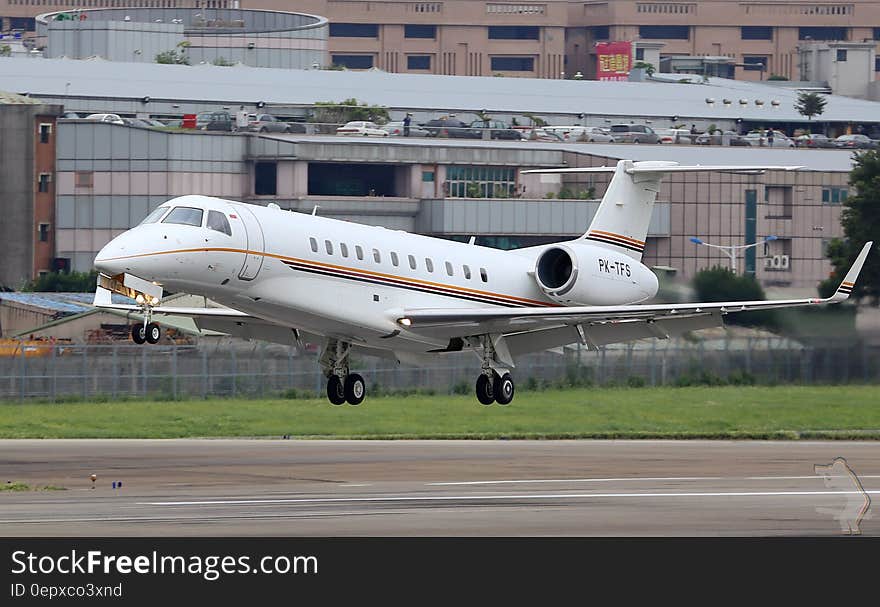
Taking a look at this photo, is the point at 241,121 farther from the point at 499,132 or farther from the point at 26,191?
the point at 26,191

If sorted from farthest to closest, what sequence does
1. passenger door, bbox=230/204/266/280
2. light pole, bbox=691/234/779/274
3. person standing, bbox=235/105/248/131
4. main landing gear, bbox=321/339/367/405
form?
person standing, bbox=235/105/248/131, light pole, bbox=691/234/779/274, main landing gear, bbox=321/339/367/405, passenger door, bbox=230/204/266/280

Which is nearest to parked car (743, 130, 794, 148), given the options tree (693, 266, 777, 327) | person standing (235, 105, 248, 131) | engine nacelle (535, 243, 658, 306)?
person standing (235, 105, 248, 131)

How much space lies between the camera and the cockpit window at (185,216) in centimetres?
3222

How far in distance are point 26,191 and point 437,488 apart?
55.2m

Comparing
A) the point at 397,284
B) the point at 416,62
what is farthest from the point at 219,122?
the point at 416,62

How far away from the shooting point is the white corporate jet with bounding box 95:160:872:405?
3212 centimetres

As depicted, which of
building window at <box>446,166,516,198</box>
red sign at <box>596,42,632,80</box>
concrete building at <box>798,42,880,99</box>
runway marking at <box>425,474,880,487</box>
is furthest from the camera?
red sign at <box>596,42,632,80</box>

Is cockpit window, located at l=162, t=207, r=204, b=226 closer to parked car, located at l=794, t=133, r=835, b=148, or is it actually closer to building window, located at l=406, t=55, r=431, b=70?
parked car, located at l=794, t=133, r=835, b=148

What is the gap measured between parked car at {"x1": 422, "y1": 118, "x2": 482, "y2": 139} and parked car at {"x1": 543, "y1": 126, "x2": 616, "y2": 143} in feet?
18.3

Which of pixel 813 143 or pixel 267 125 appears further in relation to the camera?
pixel 813 143

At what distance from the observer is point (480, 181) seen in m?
99.1

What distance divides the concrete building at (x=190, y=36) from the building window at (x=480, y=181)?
39.4 m

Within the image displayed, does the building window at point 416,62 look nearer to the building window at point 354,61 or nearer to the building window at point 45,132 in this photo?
the building window at point 354,61
